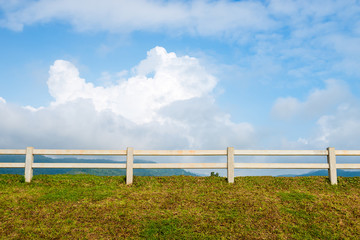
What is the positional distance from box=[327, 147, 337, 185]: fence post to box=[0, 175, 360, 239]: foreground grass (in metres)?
0.38

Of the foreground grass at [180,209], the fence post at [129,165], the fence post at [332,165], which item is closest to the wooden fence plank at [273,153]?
the fence post at [332,165]

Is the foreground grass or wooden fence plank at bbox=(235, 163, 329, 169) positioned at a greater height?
wooden fence plank at bbox=(235, 163, 329, 169)

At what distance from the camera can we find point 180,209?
10.3 meters

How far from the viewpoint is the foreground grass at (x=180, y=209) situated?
8922mm

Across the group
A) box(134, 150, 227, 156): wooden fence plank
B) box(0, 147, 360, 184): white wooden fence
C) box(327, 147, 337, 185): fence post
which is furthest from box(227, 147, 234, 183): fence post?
box(327, 147, 337, 185): fence post

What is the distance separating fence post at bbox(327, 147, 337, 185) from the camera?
46.3 ft

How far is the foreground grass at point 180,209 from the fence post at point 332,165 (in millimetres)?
377

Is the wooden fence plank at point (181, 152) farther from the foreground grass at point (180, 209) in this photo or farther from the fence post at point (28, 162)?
the fence post at point (28, 162)

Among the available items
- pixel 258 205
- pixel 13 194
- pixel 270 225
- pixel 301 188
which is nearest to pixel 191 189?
pixel 258 205

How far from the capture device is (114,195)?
11.9 metres

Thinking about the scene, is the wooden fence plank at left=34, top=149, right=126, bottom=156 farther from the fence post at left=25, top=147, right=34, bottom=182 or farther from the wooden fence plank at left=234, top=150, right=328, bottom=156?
the wooden fence plank at left=234, top=150, right=328, bottom=156

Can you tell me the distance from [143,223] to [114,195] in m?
2.99

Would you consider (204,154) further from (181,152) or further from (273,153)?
(273,153)

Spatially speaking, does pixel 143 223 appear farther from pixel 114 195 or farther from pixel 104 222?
pixel 114 195
